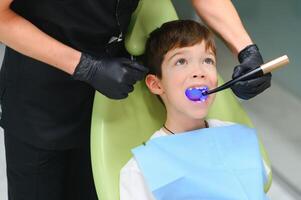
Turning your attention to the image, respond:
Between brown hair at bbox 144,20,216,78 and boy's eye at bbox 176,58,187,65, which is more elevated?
brown hair at bbox 144,20,216,78

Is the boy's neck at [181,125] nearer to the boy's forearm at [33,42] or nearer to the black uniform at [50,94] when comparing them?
the black uniform at [50,94]

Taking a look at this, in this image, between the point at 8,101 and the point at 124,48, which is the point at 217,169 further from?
the point at 8,101

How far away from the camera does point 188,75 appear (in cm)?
115

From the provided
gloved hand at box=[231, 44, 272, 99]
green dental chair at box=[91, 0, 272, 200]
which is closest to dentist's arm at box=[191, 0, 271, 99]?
gloved hand at box=[231, 44, 272, 99]

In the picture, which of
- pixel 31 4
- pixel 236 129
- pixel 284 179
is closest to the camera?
pixel 31 4

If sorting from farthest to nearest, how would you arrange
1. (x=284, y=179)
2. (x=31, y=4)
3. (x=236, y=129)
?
(x=284, y=179), (x=236, y=129), (x=31, y=4)

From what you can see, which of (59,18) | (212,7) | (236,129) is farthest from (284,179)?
(59,18)

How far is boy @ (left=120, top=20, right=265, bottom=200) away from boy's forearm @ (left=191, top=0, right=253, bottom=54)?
63 mm

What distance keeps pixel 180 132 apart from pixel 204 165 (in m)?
0.13

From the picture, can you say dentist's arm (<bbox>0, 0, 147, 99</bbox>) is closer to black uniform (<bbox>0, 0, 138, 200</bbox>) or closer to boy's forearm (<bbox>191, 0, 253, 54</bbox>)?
black uniform (<bbox>0, 0, 138, 200</bbox>)

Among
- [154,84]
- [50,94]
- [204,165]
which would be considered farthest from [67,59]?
[204,165]

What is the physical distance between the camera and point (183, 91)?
3.80 feet

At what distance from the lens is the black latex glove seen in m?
1.02

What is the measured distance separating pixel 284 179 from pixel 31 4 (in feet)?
4.68
